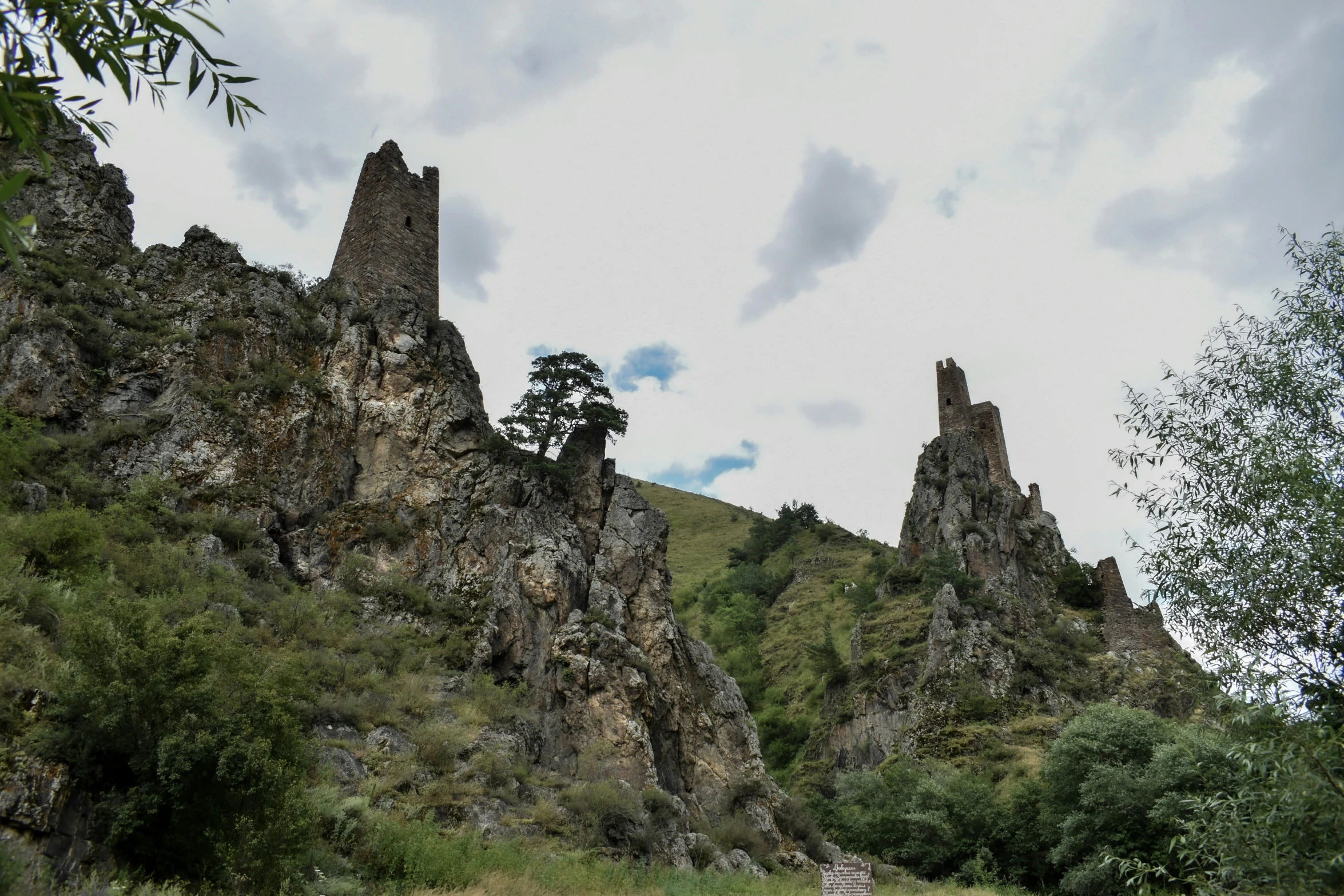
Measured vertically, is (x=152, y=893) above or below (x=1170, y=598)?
below

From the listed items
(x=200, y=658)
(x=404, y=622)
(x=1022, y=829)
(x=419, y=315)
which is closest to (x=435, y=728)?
(x=404, y=622)

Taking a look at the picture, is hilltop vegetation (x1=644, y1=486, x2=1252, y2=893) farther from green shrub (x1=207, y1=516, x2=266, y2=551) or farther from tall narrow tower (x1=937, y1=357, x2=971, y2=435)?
green shrub (x1=207, y1=516, x2=266, y2=551)

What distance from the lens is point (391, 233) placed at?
27.7 metres

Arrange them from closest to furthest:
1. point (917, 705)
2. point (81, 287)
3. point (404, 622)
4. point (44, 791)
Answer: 1. point (44, 791)
2. point (404, 622)
3. point (81, 287)
4. point (917, 705)

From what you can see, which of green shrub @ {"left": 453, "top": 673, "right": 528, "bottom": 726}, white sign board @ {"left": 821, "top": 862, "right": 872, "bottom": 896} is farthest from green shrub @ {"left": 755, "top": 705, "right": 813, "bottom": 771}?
white sign board @ {"left": 821, "top": 862, "right": 872, "bottom": 896}

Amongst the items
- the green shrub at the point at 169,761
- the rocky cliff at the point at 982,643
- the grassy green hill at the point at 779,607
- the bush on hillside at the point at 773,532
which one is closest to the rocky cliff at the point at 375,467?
the green shrub at the point at 169,761

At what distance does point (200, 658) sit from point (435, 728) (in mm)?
6784

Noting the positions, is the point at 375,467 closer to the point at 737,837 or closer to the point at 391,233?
the point at 391,233

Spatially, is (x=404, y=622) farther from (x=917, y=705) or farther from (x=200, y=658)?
(x=917, y=705)

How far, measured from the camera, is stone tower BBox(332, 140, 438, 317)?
2691 cm

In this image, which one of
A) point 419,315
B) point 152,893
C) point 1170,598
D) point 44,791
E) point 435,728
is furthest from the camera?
point 419,315

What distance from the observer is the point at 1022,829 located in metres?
22.7

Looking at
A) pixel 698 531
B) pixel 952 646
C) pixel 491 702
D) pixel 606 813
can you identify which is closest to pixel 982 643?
pixel 952 646

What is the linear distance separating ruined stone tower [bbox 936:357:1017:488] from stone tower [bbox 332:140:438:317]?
126ft
